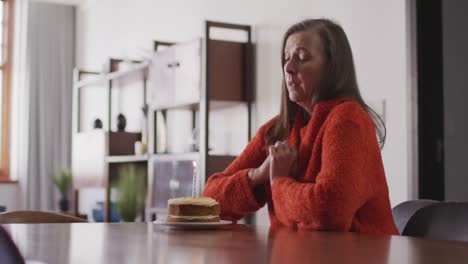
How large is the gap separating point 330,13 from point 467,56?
0.78 meters

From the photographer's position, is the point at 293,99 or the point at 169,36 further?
the point at 169,36

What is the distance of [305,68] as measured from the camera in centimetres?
189

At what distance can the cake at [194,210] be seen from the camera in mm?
1600

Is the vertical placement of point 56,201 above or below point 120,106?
below

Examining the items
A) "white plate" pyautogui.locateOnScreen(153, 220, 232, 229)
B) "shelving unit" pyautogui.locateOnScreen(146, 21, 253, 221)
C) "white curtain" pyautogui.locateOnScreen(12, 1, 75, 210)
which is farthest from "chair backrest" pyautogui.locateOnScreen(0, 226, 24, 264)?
"white curtain" pyautogui.locateOnScreen(12, 1, 75, 210)

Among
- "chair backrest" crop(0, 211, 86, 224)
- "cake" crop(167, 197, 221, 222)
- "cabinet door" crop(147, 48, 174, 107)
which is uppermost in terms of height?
"cabinet door" crop(147, 48, 174, 107)

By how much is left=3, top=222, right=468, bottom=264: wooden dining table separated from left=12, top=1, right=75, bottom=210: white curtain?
253 inches

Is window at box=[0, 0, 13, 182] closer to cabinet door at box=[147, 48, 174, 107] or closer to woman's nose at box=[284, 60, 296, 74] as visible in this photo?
cabinet door at box=[147, 48, 174, 107]

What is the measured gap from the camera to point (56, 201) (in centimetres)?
774

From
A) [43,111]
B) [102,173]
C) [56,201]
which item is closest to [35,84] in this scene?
[43,111]

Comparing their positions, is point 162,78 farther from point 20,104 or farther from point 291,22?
point 20,104

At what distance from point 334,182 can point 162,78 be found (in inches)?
133

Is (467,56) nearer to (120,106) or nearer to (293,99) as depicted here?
(293,99)

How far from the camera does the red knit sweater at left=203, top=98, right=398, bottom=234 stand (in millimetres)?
1616
